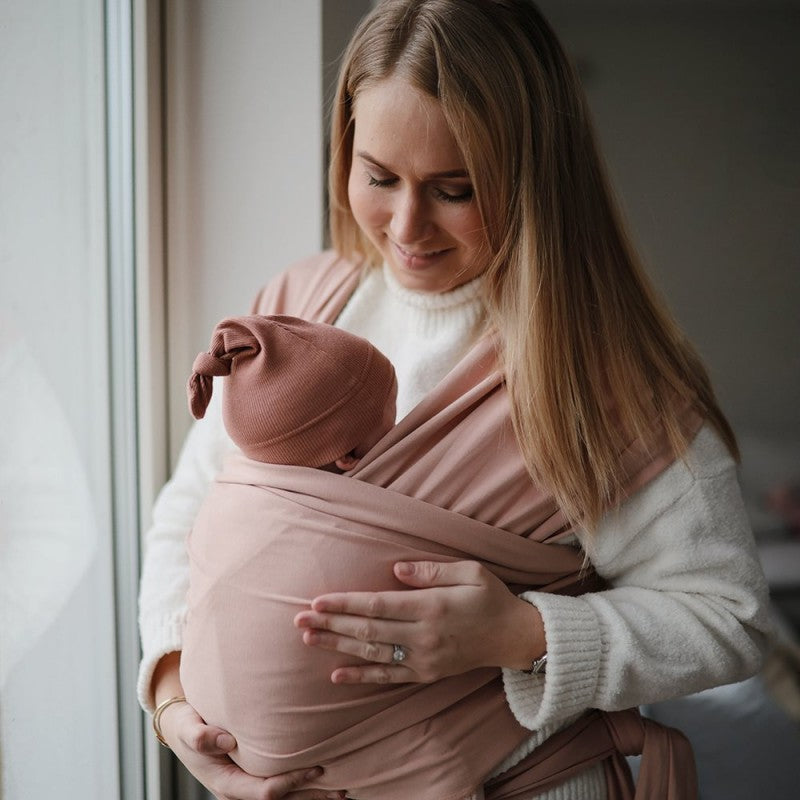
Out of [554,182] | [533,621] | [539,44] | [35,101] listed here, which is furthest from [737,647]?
[35,101]

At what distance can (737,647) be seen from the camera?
1062 mm

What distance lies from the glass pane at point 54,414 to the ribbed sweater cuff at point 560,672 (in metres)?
0.68

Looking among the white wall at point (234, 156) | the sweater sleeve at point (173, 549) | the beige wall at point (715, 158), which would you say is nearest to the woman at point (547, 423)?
the sweater sleeve at point (173, 549)

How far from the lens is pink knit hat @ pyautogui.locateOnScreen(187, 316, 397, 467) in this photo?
38.2 inches

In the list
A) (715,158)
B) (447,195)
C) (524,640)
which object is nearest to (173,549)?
(524,640)

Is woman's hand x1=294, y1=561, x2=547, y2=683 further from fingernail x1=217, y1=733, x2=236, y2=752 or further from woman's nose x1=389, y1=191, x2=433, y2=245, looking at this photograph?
woman's nose x1=389, y1=191, x2=433, y2=245

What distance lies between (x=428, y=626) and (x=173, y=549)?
1.49 ft

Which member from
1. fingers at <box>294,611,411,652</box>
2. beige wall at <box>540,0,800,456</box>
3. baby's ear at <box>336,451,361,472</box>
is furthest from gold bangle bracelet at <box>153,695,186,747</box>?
beige wall at <box>540,0,800,456</box>

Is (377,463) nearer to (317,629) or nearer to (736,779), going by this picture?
(317,629)

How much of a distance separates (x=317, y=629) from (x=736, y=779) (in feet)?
3.93

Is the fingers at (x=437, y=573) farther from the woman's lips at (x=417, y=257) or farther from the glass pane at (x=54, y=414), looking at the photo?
the glass pane at (x=54, y=414)

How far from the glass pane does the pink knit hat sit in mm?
349

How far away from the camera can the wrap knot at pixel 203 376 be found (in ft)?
3.19

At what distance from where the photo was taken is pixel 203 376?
988 mm
